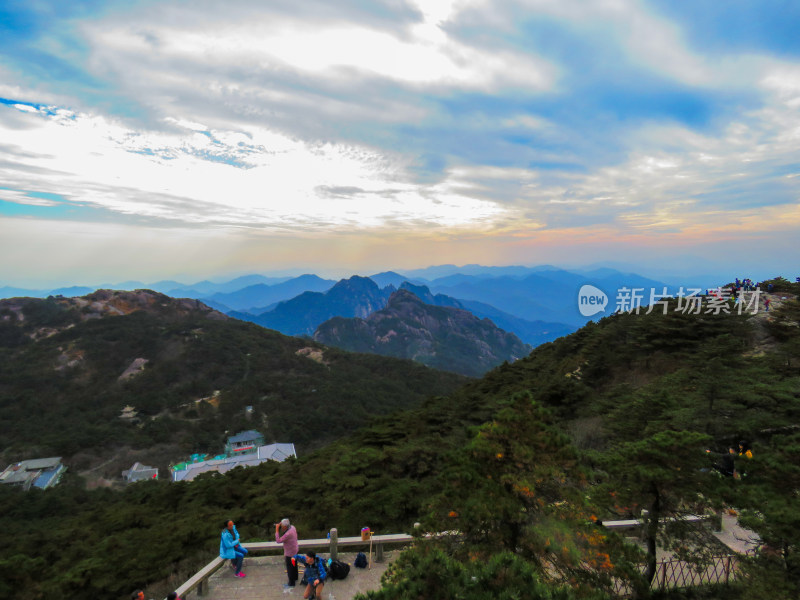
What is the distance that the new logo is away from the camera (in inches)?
877

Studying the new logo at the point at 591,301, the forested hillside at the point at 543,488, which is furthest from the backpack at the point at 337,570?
the new logo at the point at 591,301

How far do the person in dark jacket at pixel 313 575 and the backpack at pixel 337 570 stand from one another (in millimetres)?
117

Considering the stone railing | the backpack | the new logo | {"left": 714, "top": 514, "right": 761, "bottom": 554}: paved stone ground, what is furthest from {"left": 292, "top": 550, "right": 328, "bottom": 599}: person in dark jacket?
the new logo

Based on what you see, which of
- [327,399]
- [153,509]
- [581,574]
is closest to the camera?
[581,574]

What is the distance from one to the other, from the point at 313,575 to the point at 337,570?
1.57 feet

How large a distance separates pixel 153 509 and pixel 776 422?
2232cm

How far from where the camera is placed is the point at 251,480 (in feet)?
57.0

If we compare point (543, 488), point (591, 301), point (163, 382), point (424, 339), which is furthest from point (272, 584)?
point (424, 339)

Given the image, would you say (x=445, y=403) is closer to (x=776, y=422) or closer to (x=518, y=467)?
(x=776, y=422)

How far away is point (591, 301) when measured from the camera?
22641 mm

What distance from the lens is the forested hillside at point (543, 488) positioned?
4.78 m

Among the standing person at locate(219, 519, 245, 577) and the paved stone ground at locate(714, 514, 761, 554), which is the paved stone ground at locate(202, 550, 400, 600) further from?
the paved stone ground at locate(714, 514, 761, 554)

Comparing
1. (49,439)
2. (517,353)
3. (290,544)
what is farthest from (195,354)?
(517,353)

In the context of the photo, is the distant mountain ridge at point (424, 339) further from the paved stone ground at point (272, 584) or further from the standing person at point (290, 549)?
the standing person at point (290, 549)
